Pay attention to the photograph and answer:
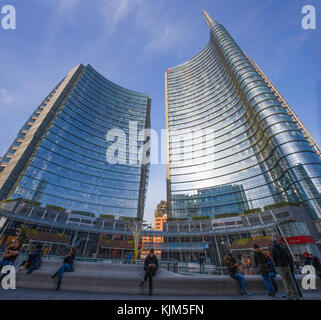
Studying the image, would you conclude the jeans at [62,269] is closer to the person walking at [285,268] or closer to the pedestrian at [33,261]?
the pedestrian at [33,261]

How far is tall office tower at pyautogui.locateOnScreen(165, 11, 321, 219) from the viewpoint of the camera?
130 ft

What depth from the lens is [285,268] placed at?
5.10 meters

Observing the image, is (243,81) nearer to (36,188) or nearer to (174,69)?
(174,69)

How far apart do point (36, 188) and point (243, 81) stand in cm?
7867

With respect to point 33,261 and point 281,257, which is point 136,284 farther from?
point 281,257

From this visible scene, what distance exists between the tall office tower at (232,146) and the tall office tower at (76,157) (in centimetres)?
2141

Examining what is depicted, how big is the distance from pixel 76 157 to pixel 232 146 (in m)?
61.5

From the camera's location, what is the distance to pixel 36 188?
4550cm

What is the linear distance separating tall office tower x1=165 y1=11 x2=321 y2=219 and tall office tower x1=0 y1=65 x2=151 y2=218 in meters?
21.4

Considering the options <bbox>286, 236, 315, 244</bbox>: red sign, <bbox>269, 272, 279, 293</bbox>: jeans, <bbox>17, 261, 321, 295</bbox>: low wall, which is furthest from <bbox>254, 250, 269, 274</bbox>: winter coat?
<bbox>286, 236, 315, 244</bbox>: red sign

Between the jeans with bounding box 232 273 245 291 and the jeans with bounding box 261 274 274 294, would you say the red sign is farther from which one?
the jeans with bounding box 232 273 245 291

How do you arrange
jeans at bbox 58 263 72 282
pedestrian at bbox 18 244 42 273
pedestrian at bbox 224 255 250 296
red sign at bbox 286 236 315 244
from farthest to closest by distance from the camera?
red sign at bbox 286 236 315 244
pedestrian at bbox 18 244 42 273
jeans at bbox 58 263 72 282
pedestrian at bbox 224 255 250 296

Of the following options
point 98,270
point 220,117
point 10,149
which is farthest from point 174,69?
point 98,270

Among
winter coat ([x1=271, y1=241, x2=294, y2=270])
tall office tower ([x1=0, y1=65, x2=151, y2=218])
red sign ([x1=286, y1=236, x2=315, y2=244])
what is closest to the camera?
winter coat ([x1=271, y1=241, x2=294, y2=270])
